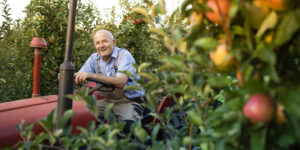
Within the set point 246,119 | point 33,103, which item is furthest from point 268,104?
point 33,103

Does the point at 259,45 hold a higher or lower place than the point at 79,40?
lower

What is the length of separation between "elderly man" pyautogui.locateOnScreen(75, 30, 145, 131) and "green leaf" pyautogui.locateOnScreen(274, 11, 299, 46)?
1203 mm

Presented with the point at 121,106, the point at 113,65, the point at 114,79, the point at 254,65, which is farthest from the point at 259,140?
the point at 113,65

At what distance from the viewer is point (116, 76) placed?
6.71 feet

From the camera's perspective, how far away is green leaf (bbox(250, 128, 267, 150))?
50 cm

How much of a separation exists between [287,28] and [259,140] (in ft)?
0.81

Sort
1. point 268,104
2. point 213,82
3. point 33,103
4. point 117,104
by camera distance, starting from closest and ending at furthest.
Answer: point 268,104 < point 213,82 < point 33,103 < point 117,104

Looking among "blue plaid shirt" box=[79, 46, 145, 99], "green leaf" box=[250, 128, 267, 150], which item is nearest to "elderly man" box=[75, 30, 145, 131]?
"blue plaid shirt" box=[79, 46, 145, 99]

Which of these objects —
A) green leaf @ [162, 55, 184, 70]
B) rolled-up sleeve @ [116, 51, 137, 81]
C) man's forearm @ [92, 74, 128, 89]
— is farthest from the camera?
rolled-up sleeve @ [116, 51, 137, 81]

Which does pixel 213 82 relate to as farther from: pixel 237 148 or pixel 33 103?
pixel 33 103

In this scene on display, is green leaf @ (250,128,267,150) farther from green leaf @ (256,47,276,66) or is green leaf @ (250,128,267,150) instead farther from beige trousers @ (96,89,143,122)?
beige trousers @ (96,89,143,122)

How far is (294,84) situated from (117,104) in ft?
6.00

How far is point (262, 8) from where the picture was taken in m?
0.55

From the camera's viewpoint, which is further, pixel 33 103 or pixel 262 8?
pixel 33 103
